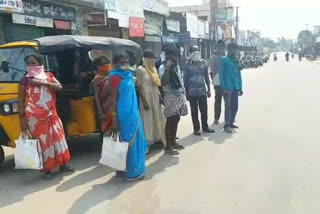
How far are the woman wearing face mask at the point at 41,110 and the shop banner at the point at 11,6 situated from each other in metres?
6.86

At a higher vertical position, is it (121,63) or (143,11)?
(143,11)

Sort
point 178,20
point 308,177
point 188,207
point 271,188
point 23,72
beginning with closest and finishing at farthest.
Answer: point 188,207, point 271,188, point 308,177, point 23,72, point 178,20

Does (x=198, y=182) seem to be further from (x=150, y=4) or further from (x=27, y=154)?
(x=150, y=4)

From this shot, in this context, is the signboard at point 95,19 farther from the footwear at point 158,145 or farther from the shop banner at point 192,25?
the shop banner at point 192,25

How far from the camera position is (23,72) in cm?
634

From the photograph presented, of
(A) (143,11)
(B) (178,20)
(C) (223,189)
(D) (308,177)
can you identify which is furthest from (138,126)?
(B) (178,20)

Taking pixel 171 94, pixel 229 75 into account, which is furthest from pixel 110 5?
pixel 171 94

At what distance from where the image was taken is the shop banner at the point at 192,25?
3466 cm

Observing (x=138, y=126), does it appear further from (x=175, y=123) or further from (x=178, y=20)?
(x=178, y=20)

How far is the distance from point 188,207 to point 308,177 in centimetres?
184

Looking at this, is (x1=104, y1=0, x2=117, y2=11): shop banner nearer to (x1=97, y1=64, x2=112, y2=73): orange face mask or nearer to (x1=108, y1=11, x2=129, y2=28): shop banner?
(x1=108, y1=11, x2=129, y2=28): shop banner

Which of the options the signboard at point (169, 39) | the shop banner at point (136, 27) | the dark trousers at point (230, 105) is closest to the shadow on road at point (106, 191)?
the dark trousers at point (230, 105)

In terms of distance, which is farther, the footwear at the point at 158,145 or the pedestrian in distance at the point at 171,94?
the footwear at the point at 158,145

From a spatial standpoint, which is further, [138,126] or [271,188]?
[138,126]
